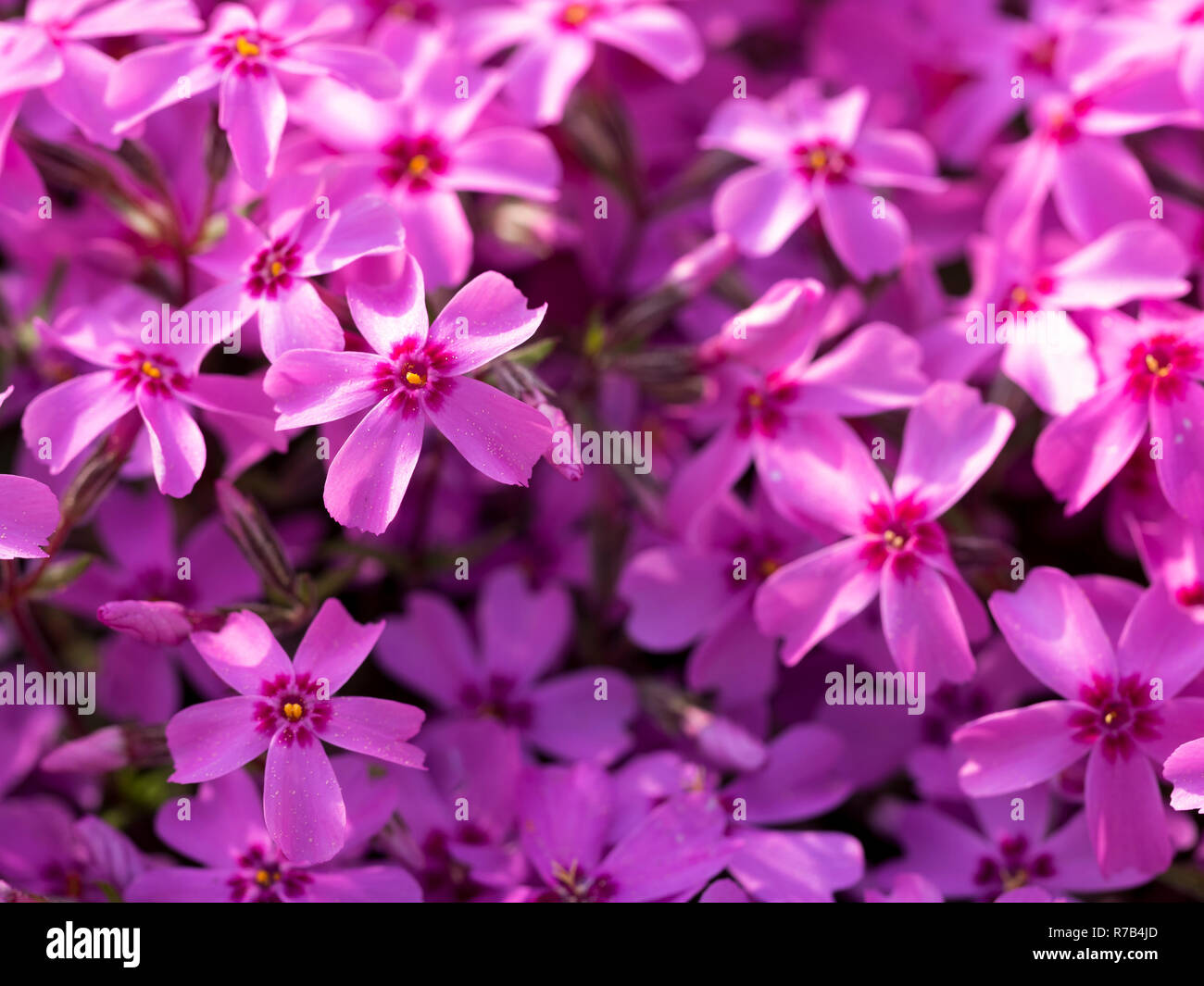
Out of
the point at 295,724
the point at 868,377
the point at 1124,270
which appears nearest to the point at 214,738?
the point at 295,724

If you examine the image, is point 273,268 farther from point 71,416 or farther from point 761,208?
point 761,208

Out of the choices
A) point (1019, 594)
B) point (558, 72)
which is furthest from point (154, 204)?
point (1019, 594)

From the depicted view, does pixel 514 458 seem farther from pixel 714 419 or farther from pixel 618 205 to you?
pixel 618 205

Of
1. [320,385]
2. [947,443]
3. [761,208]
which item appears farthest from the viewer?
[761,208]

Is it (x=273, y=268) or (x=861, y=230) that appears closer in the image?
(x=273, y=268)

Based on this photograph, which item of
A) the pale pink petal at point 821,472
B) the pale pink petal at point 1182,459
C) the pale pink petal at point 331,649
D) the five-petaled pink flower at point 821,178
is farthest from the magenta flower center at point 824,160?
the pale pink petal at point 331,649

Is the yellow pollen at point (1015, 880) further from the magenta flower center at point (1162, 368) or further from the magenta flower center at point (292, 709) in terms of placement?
the magenta flower center at point (292, 709)

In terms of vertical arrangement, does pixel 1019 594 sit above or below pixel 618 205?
below

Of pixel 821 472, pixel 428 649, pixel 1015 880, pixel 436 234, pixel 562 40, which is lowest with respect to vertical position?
pixel 1015 880
